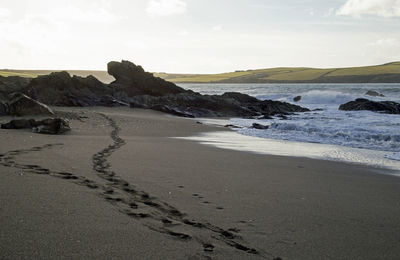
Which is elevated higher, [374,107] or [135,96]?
[135,96]

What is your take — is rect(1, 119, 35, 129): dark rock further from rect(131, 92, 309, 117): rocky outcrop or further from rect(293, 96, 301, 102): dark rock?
rect(293, 96, 301, 102): dark rock

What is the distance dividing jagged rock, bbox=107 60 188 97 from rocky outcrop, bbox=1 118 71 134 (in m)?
22.9

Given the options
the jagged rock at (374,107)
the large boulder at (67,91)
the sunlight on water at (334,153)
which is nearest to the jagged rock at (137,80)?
the large boulder at (67,91)

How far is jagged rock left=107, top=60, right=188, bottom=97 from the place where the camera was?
34500 millimetres

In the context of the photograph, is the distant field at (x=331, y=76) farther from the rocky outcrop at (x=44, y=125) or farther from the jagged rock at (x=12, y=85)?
the rocky outcrop at (x=44, y=125)

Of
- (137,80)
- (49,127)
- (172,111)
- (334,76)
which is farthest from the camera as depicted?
(334,76)

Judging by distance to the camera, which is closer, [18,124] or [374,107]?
[18,124]

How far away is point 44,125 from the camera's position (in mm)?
10969

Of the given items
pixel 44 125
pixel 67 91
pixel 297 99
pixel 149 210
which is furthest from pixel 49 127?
pixel 297 99

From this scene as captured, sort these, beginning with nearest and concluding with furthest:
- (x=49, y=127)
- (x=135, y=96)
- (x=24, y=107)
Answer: (x=49, y=127), (x=24, y=107), (x=135, y=96)

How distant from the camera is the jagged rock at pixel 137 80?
34.5 metres

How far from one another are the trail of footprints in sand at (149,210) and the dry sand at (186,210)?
1 centimetres

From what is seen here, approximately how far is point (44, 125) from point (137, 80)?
962 inches

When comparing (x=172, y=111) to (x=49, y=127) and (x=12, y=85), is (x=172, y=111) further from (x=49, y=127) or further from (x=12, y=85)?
(x=49, y=127)
